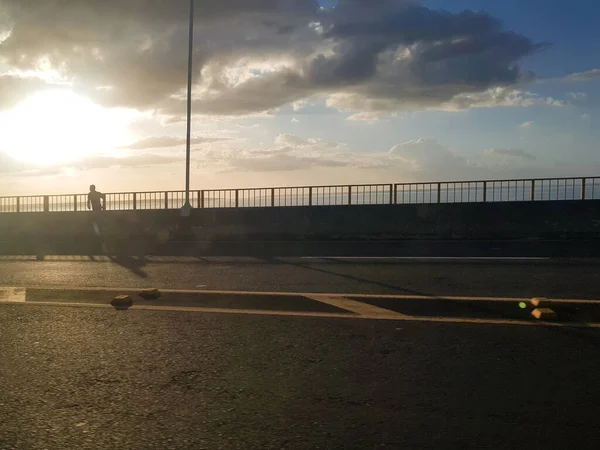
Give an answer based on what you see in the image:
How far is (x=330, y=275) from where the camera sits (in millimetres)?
10766

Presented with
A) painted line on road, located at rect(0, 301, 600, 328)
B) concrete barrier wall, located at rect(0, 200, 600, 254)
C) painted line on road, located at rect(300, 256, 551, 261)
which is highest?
concrete barrier wall, located at rect(0, 200, 600, 254)

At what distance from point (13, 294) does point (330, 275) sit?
5.06m

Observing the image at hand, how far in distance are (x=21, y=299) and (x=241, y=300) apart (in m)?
3.12

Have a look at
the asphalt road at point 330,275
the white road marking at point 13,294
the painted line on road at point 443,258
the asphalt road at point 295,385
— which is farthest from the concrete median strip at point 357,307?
the painted line on road at point 443,258

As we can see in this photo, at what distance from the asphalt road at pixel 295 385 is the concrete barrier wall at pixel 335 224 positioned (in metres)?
12.9

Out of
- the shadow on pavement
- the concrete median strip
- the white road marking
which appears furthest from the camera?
the shadow on pavement

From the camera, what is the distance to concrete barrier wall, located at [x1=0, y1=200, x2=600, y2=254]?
63.1 ft

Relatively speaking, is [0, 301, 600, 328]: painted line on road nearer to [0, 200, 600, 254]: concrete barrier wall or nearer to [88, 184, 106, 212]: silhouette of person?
[0, 200, 600, 254]: concrete barrier wall

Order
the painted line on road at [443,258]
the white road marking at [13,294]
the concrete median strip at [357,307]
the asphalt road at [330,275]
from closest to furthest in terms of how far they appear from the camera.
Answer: the concrete median strip at [357,307]
the white road marking at [13,294]
the asphalt road at [330,275]
the painted line on road at [443,258]

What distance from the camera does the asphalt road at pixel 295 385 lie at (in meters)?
3.79

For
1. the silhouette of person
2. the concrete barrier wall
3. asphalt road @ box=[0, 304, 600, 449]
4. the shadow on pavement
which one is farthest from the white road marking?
the silhouette of person

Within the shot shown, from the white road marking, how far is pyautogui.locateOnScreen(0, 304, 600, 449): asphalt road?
1.61 metres

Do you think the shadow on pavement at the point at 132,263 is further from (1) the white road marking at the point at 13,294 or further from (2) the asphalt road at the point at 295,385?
(2) the asphalt road at the point at 295,385

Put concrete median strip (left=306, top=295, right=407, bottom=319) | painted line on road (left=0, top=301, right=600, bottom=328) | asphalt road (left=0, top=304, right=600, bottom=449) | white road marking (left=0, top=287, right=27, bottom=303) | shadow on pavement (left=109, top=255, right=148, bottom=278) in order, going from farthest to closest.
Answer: shadow on pavement (left=109, top=255, right=148, bottom=278) < white road marking (left=0, top=287, right=27, bottom=303) < concrete median strip (left=306, top=295, right=407, bottom=319) < painted line on road (left=0, top=301, right=600, bottom=328) < asphalt road (left=0, top=304, right=600, bottom=449)
